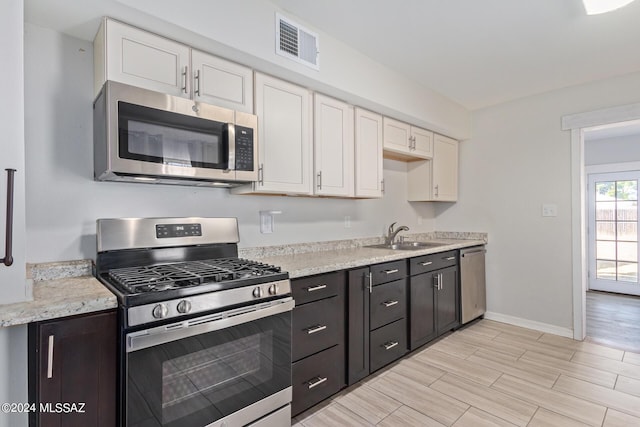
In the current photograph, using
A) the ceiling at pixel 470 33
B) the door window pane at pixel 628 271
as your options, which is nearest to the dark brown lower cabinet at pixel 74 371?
the ceiling at pixel 470 33

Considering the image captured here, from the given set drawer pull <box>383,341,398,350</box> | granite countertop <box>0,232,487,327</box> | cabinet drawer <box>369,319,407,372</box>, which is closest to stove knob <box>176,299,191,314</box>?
granite countertop <box>0,232,487,327</box>

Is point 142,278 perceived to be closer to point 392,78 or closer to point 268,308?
point 268,308

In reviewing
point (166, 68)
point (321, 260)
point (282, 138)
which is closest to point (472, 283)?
point (321, 260)

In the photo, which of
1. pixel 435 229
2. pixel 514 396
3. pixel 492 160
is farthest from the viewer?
pixel 435 229

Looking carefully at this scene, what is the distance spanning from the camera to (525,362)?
2717 millimetres

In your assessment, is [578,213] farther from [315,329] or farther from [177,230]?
[177,230]

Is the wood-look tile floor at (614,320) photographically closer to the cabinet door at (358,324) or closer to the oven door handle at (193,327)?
the cabinet door at (358,324)

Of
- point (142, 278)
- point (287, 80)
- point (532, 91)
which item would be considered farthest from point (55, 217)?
point (532, 91)

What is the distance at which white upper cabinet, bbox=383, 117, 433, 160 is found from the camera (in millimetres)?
3096

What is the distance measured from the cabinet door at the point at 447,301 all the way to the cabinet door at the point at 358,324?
1041 mm

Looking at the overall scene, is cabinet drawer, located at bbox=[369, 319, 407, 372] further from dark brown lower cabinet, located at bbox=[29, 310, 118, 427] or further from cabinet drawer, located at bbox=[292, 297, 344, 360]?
dark brown lower cabinet, located at bbox=[29, 310, 118, 427]

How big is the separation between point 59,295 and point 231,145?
1.03 meters

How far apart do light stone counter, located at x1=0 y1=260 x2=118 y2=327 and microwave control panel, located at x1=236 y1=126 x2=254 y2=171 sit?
0.92m

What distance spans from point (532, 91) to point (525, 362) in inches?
102
